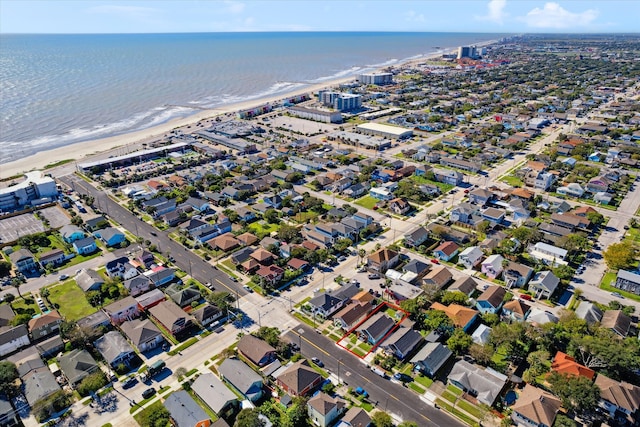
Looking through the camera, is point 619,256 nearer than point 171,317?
No

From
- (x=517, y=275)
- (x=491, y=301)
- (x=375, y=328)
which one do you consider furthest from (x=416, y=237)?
(x=375, y=328)

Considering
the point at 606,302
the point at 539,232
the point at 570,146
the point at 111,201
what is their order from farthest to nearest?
the point at 570,146 < the point at 111,201 < the point at 539,232 < the point at 606,302

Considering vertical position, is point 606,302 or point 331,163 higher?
point 331,163

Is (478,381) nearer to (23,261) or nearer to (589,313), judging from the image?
(589,313)

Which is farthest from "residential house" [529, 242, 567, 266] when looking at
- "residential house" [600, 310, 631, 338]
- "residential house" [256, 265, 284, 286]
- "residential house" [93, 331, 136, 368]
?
"residential house" [93, 331, 136, 368]

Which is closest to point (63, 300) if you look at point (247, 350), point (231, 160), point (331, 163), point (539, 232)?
point (247, 350)

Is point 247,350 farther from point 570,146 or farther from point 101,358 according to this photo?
point 570,146

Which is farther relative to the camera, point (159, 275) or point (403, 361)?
point (159, 275)
